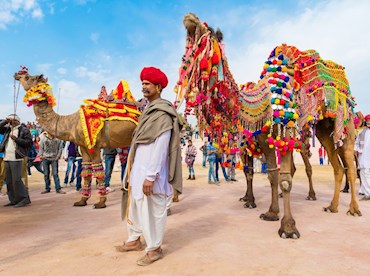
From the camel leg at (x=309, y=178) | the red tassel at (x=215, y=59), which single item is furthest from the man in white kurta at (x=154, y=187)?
the camel leg at (x=309, y=178)

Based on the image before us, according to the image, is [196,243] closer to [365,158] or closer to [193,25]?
[193,25]

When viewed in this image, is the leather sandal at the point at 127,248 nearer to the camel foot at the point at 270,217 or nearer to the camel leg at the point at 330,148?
the camel foot at the point at 270,217

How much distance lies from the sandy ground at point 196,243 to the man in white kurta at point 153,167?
0.34m

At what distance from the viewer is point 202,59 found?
13.0ft

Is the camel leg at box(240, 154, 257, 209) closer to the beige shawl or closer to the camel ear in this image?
the beige shawl

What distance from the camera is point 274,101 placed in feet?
13.9

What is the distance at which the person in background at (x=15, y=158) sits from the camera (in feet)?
21.5

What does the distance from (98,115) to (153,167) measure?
3791 mm

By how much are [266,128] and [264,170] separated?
1063 cm

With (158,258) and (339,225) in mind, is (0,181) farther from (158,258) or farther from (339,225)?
(339,225)

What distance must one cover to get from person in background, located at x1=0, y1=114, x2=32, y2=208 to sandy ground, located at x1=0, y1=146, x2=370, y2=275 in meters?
0.57

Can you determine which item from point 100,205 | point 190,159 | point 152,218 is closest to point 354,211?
Answer: point 152,218

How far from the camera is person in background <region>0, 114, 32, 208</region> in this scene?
21.5 feet

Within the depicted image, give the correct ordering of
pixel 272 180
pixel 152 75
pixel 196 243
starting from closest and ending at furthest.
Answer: pixel 152 75 → pixel 196 243 → pixel 272 180
